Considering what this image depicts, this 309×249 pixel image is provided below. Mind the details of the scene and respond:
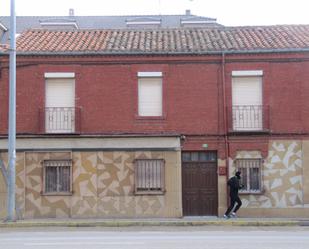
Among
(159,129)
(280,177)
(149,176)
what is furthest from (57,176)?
(280,177)

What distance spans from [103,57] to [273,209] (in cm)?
857

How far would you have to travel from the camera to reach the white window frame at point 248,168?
2250 centimetres

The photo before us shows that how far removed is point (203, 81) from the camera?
22.8 metres

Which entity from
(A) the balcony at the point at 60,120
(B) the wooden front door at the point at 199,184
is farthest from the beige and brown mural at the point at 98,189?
(A) the balcony at the point at 60,120

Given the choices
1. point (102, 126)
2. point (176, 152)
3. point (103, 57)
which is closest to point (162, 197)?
point (176, 152)

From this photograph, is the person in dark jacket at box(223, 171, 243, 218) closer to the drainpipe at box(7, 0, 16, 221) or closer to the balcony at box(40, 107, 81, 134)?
the balcony at box(40, 107, 81, 134)

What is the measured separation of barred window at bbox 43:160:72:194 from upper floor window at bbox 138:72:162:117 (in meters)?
3.46

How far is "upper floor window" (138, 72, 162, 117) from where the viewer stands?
2286 centimetres

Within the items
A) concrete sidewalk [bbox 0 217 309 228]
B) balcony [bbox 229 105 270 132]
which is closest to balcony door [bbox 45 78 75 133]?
concrete sidewalk [bbox 0 217 309 228]

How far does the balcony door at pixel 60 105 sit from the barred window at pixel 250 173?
652 centimetres

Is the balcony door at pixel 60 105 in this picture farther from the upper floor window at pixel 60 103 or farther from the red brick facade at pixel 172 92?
the red brick facade at pixel 172 92

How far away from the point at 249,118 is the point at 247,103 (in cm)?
58

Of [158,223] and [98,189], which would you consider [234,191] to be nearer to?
[158,223]
